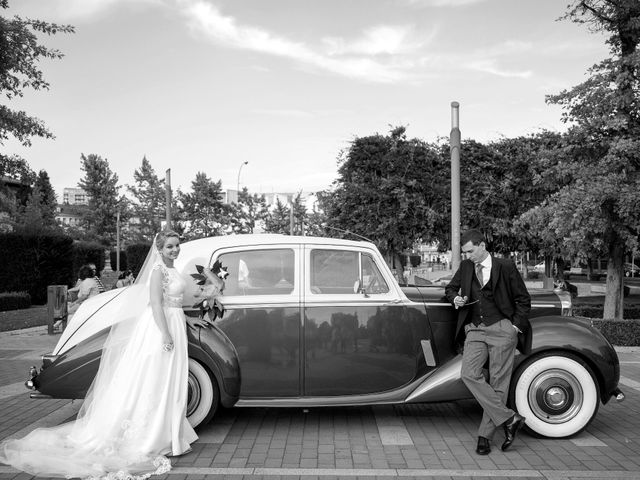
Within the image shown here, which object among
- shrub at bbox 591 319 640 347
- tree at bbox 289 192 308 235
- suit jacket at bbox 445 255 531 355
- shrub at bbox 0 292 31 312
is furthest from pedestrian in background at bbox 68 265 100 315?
tree at bbox 289 192 308 235

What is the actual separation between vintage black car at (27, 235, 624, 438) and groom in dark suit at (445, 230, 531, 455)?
15.4 inches

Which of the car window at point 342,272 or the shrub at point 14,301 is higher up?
the car window at point 342,272

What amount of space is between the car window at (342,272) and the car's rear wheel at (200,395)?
4.22 ft

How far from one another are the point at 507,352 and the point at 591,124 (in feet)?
31.1

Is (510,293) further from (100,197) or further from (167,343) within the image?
(100,197)

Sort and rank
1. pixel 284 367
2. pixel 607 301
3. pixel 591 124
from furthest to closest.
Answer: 1. pixel 607 301
2. pixel 591 124
3. pixel 284 367

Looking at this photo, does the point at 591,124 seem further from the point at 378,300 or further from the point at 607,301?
the point at 378,300

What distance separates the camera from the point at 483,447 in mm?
4984

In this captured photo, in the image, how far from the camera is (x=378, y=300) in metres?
5.70

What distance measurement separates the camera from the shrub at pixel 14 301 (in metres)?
19.3

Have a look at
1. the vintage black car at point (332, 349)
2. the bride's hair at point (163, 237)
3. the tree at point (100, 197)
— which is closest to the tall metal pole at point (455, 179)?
the vintage black car at point (332, 349)

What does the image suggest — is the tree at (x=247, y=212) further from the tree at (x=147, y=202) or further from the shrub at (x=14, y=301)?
the shrub at (x=14, y=301)

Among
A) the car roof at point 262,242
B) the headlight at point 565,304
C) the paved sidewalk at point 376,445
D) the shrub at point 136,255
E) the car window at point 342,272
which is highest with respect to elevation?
the shrub at point 136,255

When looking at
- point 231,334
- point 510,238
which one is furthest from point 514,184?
point 231,334
